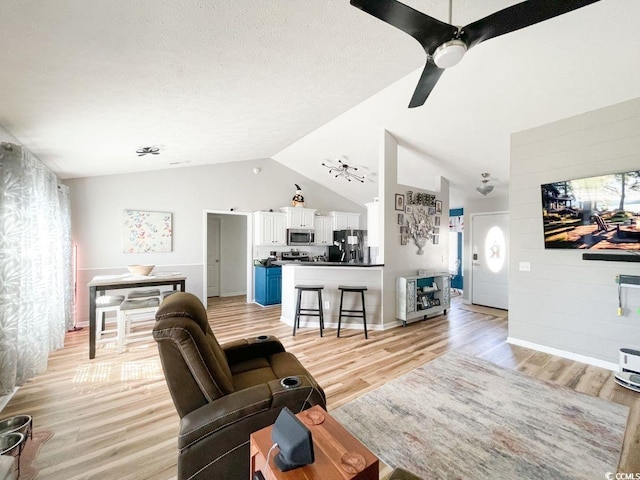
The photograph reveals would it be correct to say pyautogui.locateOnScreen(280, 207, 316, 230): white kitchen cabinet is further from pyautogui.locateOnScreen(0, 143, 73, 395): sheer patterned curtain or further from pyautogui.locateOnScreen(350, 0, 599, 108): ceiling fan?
pyautogui.locateOnScreen(350, 0, 599, 108): ceiling fan

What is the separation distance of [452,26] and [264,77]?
1.47 metres

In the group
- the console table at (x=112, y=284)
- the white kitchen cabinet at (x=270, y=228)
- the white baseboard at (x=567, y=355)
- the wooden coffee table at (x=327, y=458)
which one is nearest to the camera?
the wooden coffee table at (x=327, y=458)

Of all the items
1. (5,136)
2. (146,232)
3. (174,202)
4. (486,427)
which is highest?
(5,136)

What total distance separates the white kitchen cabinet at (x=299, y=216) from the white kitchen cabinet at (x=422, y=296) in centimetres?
293

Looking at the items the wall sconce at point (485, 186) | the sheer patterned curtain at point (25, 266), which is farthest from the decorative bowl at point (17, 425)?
the wall sconce at point (485, 186)

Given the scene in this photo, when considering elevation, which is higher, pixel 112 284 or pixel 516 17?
pixel 516 17

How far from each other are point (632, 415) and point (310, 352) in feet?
8.57

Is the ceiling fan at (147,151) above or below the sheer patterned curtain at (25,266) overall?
above

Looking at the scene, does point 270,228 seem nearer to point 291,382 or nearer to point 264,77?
point 264,77

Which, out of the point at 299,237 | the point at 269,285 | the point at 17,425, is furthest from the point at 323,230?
the point at 17,425

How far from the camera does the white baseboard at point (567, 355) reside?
2.89 meters

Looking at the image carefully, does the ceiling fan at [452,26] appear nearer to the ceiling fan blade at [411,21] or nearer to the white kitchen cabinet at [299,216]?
the ceiling fan blade at [411,21]

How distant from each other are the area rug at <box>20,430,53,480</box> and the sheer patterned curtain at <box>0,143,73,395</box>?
57 cm

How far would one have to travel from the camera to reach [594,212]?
291 centimetres
